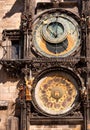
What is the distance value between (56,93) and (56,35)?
1.70 metres

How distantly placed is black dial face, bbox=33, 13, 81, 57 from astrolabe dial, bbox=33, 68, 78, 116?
709 millimetres

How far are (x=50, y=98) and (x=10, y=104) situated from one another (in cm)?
111

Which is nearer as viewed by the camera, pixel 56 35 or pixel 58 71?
pixel 58 71

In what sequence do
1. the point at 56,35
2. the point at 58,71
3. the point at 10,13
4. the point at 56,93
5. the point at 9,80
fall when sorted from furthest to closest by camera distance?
the point at 10,13
the point at 56,35
the point at 9,80
the point at 58,71
the point at 56,93

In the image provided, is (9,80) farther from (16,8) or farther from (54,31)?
(16,8)

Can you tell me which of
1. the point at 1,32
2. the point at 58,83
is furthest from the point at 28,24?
the point at 58,83

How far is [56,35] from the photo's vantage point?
55.2 feet

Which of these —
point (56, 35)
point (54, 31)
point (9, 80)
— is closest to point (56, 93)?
point (9, 80)

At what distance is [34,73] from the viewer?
1639 centimetres

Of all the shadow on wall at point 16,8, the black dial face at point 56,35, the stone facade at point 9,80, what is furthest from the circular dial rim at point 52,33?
the shadow on wall at point 16,8

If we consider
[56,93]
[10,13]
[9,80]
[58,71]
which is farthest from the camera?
[10,13]

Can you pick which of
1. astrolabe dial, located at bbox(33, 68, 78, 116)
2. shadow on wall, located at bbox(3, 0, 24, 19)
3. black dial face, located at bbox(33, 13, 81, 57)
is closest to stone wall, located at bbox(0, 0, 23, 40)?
shadow on wall, located at bbox(3, 0, 24, 19)

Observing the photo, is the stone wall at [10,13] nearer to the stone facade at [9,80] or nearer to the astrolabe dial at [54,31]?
the stone facade at [9,80]

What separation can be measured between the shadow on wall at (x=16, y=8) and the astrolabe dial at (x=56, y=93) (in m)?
2.23
